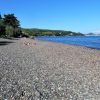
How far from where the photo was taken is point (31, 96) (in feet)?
52.4

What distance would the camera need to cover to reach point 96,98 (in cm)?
1614

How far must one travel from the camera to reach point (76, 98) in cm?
1596

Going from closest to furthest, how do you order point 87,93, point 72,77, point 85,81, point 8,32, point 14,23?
point 87,93 < point 85,81 < point 72,77 < point 8,32 < point 14,23

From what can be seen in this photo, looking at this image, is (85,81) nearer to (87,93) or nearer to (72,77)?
(72,77)

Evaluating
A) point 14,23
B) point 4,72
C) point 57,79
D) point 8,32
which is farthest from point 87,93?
→ point 14,23

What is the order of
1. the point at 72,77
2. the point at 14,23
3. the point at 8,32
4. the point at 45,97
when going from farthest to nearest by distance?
the point at 14,23, the point at 8,32, the point at 72,77, the point at 45,97

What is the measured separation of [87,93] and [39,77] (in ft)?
17.9

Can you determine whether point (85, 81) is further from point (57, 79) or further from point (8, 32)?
point (8, 32)

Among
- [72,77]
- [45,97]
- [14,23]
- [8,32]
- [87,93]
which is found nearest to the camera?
[45,97]

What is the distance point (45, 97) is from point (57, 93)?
118 cm

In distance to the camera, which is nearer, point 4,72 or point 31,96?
point 31,96

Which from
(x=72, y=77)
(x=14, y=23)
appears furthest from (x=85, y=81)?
(x=14, y=23)

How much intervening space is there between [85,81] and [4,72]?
272 inches

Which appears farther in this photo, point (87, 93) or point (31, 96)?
point (87, 93)
